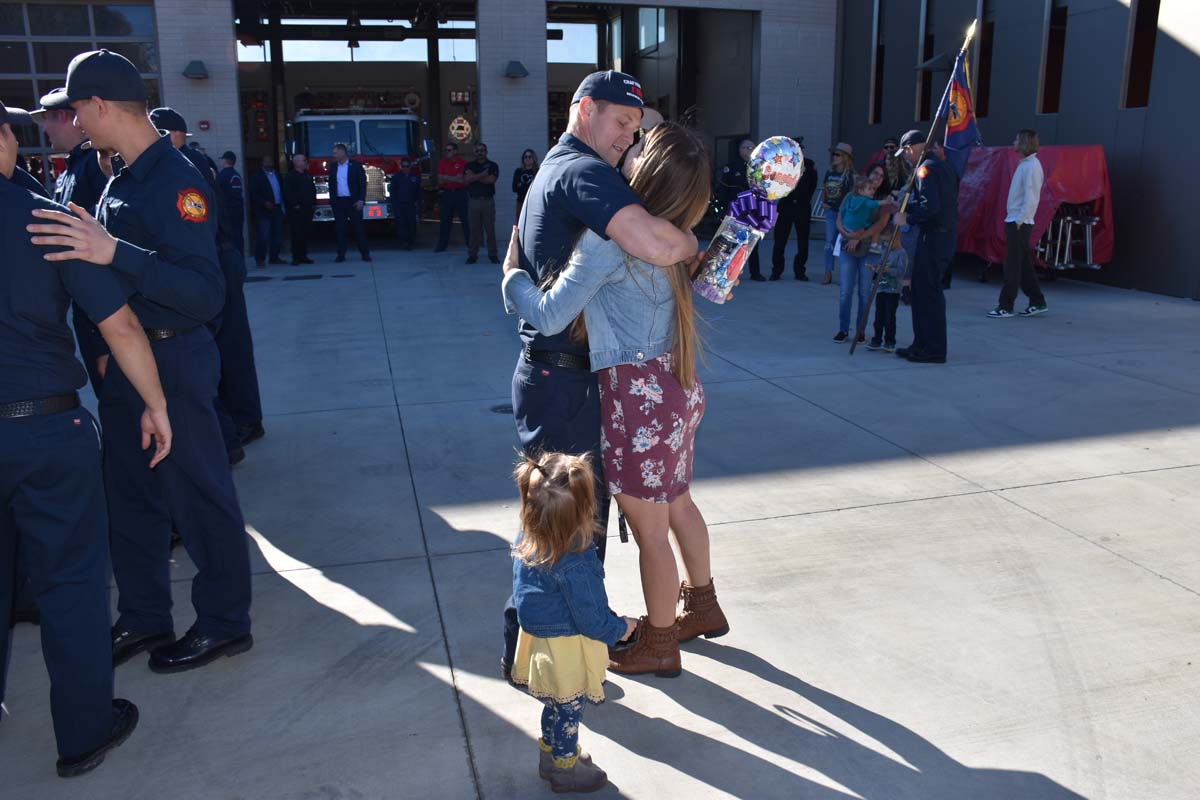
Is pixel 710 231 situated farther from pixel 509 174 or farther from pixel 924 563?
pixel 924 563

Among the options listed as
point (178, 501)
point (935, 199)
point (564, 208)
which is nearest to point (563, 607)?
point (564, 208)

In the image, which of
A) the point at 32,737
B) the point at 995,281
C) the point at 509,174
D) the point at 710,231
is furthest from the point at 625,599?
the point at 710,231

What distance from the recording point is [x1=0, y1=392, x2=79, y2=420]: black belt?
2682mm

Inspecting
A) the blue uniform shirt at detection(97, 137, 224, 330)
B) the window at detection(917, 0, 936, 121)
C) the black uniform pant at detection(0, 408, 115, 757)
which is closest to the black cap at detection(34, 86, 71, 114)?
the blue uniform shirt at detection(97, 137, 224, 330)

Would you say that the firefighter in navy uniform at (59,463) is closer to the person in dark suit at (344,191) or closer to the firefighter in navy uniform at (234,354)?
the firefighter in navy uniform at (234,354)

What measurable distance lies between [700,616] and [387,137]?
16430 millimetres

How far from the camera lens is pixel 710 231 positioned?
21.0 metres

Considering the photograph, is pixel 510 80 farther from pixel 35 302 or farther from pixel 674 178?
pixel 35 302

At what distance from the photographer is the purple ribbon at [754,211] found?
3.12m

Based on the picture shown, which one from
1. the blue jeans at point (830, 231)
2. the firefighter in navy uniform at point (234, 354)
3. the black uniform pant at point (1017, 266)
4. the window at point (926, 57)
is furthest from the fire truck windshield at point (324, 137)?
the firefighter in navy uniform at point (234, 354)

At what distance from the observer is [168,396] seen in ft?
10.8

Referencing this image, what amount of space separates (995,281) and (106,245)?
12524 millimetres

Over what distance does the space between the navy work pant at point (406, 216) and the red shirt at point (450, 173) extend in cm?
131

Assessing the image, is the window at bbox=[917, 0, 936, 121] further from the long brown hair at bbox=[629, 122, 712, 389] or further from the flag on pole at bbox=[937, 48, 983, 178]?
the long brown hair at bbox=[629, 122, 712, 389]
